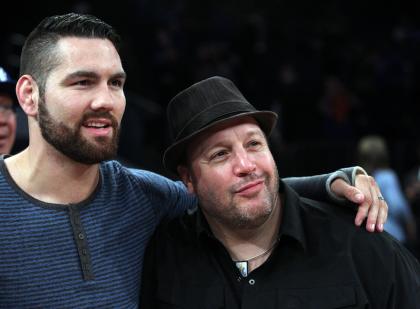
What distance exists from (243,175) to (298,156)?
200 inches

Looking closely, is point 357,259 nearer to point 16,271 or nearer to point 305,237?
point 305,237

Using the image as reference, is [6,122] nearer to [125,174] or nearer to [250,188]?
[125,174]

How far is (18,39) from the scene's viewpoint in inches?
308

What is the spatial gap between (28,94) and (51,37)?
25cm

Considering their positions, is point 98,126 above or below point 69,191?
above

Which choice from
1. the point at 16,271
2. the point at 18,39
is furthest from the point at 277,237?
the point at 18,39

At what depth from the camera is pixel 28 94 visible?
2816mm

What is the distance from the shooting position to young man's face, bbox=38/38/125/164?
268 cm

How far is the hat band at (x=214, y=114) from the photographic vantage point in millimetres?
2865

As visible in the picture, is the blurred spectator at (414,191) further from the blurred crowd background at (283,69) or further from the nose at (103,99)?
the nose at (103,99)

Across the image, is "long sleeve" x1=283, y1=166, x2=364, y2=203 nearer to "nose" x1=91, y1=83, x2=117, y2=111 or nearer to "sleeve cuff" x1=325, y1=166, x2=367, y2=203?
"sleeve cuff" x1=325, y1=166, x2=367, y2=203

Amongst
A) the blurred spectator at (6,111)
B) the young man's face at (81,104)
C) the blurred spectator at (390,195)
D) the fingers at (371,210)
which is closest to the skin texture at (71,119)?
the young man's face at (81,104)

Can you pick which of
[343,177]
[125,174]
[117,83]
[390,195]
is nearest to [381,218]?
[343,177]

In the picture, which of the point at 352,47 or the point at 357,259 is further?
the point at 352,47
